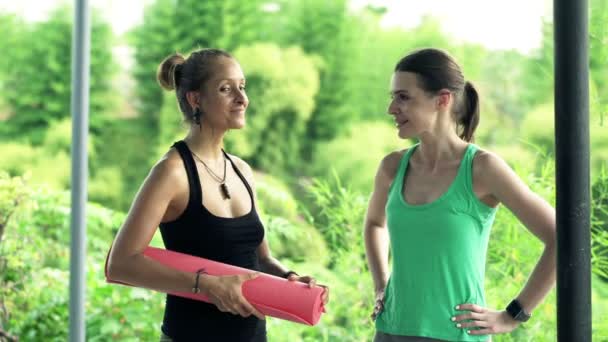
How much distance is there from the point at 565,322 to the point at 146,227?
0.78 metres

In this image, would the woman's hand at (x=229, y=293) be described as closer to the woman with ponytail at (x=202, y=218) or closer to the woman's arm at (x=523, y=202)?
the woman with ponytail at (x=202, y=218)

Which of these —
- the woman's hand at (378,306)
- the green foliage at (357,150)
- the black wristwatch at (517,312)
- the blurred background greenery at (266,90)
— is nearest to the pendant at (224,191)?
the woman's hand at (378,306)

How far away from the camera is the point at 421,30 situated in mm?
10992

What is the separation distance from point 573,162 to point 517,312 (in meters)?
0.56

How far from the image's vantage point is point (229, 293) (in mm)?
1723

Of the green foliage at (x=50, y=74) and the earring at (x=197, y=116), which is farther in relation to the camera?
the green foliage at (x=50, y=74)

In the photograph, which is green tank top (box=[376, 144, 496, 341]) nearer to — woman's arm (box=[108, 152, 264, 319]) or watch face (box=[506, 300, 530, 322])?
watch face (box=[506, 300, 530, 322])

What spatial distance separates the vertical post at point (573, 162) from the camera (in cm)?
144

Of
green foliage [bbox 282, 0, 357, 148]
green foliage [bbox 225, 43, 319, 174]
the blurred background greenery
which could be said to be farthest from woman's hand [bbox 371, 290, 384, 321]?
green foliage [bbox 282, 0, 357, 148]

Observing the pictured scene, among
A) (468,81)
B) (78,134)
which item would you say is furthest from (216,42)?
(468,81)

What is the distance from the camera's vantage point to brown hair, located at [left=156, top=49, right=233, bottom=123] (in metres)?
1.93

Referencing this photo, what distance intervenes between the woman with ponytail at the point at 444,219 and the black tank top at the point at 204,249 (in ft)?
0.99

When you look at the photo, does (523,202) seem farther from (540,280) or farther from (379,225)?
(379,225)

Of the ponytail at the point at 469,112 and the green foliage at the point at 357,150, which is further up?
the green foliage at the point at 357,150
